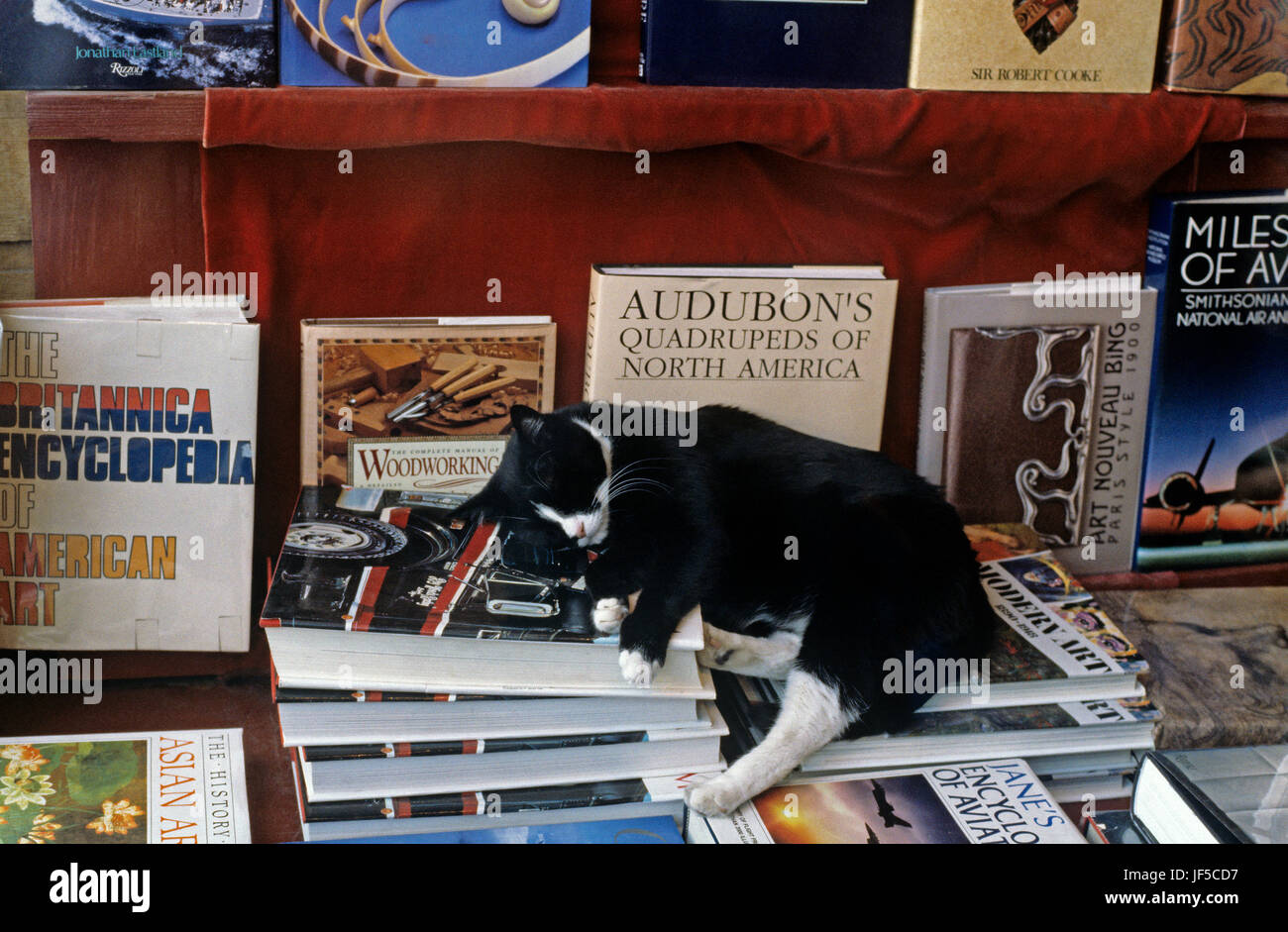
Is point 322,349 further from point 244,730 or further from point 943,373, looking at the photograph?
point 943,373

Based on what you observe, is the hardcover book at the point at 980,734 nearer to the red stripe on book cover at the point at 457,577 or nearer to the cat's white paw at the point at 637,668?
the cat's white paw at the point at 637,668

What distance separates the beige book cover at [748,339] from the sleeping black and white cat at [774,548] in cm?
9

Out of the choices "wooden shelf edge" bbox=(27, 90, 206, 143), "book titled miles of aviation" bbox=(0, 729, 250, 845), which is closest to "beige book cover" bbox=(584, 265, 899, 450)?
"wooden shelf edge" bbox=(27, 90, 206, 143)

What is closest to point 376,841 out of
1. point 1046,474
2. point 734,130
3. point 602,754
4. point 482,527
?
point 602,754

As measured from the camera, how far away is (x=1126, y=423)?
1.38 meters

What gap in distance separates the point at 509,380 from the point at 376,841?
510mm

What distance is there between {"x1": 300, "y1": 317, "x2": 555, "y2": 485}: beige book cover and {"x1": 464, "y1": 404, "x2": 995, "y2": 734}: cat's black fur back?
11 cm

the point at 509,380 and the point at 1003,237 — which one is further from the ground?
the point at 1003,237

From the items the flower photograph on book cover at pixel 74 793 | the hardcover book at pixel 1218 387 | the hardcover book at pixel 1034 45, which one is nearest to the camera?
the flower photograph on book cover at pixel 74 793

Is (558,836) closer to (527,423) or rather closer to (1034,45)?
(527,423)

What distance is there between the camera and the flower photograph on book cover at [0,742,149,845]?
3.03 ft

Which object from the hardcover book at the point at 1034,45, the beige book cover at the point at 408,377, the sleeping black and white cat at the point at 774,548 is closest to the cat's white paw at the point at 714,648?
Answer: the sleeping black and white cat at the point at 774,548

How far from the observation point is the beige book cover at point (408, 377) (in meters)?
1.20

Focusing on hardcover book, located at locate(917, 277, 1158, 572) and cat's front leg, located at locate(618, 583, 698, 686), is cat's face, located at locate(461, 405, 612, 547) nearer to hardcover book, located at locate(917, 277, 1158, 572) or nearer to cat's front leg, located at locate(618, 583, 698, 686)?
cat's front leg, located at locate(618, 583, 698, 686)
